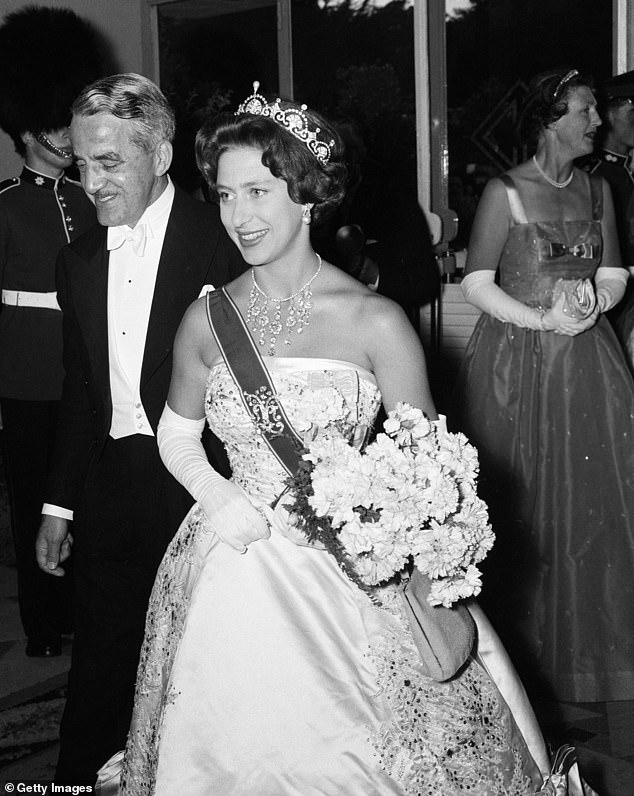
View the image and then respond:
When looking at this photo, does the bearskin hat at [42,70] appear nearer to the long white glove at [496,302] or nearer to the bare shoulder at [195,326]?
the long white glove at [496,302]

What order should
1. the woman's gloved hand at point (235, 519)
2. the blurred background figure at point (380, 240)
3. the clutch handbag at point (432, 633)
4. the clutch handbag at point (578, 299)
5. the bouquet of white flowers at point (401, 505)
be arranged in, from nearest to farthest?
the bouquet of white flowers at point (401, 505) < the clutch handbag at point (432, 633) < the woman's gloved hand at point (235, 519) < the clutch handbag at point (578, 299) < the blurred background figure at point (380, 240)

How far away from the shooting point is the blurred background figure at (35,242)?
3.54 meters

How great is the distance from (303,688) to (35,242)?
2319 mm

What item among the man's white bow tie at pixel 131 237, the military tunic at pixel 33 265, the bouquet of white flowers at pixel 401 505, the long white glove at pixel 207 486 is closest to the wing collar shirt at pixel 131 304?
the man's white bow tie at pixel 131 237

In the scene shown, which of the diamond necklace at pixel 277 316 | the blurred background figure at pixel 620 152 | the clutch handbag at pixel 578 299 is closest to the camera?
the diamond necklace at pixel 277 316

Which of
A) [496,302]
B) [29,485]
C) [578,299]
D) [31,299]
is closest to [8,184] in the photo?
[31,299]

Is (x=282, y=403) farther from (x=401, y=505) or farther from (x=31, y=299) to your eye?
(x=31, y=299)

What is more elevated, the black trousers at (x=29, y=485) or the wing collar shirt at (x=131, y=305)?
the wing collar shirt at (x=131, y=305)

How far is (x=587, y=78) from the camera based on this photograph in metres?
3.52

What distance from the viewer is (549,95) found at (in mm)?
3438

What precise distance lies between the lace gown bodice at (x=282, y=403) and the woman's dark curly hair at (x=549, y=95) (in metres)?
1.84

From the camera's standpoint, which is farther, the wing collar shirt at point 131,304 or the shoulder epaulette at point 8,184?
the shoulder epaulette at point 8,184

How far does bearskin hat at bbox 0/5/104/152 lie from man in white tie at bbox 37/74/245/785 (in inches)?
47.9

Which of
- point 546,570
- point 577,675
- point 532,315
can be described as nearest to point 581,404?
point 532,315
